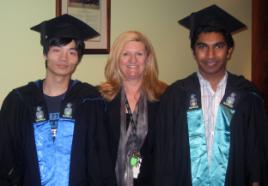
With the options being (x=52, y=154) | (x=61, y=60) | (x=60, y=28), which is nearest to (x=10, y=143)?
(x=52, y=154)

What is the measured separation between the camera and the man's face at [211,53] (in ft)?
7.12

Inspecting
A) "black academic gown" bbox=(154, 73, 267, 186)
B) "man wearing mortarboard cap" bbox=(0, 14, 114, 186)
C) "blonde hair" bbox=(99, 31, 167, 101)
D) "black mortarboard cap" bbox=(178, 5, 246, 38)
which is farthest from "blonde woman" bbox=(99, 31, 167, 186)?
"black mortarboard cap" bbox=(178, 5, 246, 38)

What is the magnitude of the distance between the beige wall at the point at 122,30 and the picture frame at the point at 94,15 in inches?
2.2

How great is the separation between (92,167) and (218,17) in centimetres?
114

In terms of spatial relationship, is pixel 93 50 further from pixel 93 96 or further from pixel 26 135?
pixel 26 135

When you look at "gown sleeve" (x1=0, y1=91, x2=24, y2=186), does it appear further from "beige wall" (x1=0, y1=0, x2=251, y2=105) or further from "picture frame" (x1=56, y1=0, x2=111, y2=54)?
"picture frame" (x1=56, y1=0, x2=111, y2=54)

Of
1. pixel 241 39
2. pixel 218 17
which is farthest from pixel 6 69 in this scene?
pixel 241 39

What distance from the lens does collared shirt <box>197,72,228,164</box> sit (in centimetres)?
222

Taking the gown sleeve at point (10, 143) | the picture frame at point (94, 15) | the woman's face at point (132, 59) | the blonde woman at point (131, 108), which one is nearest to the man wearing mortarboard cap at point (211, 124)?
the blonde woman at point (131, 108)

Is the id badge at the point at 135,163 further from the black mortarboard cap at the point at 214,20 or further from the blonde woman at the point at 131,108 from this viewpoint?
the black mortarboard cap at the point at 214,20

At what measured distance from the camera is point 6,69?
7.39 ft

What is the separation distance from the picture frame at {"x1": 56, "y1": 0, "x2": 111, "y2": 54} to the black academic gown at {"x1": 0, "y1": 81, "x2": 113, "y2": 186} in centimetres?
55

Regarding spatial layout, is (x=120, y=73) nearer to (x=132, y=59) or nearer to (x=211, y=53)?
(x=132, y=59)

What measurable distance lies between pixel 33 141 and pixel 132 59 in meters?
0.78
